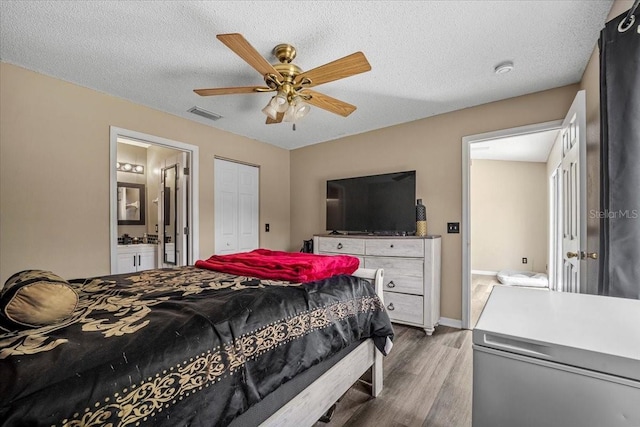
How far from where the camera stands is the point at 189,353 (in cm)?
86

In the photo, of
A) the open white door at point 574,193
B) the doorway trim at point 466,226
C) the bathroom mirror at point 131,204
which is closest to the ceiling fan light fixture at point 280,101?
the open white door at point 574,193

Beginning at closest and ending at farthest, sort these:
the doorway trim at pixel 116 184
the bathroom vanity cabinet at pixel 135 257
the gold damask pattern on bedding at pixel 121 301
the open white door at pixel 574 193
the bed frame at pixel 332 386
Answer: the gold damask pattern on bedding at pixel 121 301
the bed frame at pixel 332 386
the open white door at pixel 574 193
the doorway trim at pixel 116 184
the bathroom vanity cabinet at pixel 135 257

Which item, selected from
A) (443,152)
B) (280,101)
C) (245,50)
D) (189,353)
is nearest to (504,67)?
(443,152)

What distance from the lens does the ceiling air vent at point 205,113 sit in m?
3.04

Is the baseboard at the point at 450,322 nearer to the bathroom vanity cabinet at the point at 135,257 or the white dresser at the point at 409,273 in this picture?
the white dresser at the point at 409,273

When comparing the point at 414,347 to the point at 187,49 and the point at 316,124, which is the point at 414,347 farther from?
the point at 187,49

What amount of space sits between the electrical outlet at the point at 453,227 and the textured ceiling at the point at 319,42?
4.33ft

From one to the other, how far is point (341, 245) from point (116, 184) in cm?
245

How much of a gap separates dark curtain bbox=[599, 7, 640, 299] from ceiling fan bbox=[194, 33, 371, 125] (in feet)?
3.83

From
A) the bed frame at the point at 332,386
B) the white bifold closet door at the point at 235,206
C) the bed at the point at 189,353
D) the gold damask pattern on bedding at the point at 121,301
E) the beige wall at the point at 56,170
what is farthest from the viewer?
the white bifold closet door at the point at 235,206

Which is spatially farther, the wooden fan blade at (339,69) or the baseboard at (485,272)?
the baseboard at (485,272)

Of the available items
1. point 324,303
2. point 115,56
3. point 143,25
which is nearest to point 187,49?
point 143,25

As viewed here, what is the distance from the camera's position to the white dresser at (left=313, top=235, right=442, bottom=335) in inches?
114

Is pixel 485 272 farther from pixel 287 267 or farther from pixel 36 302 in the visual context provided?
pixel 36 302
